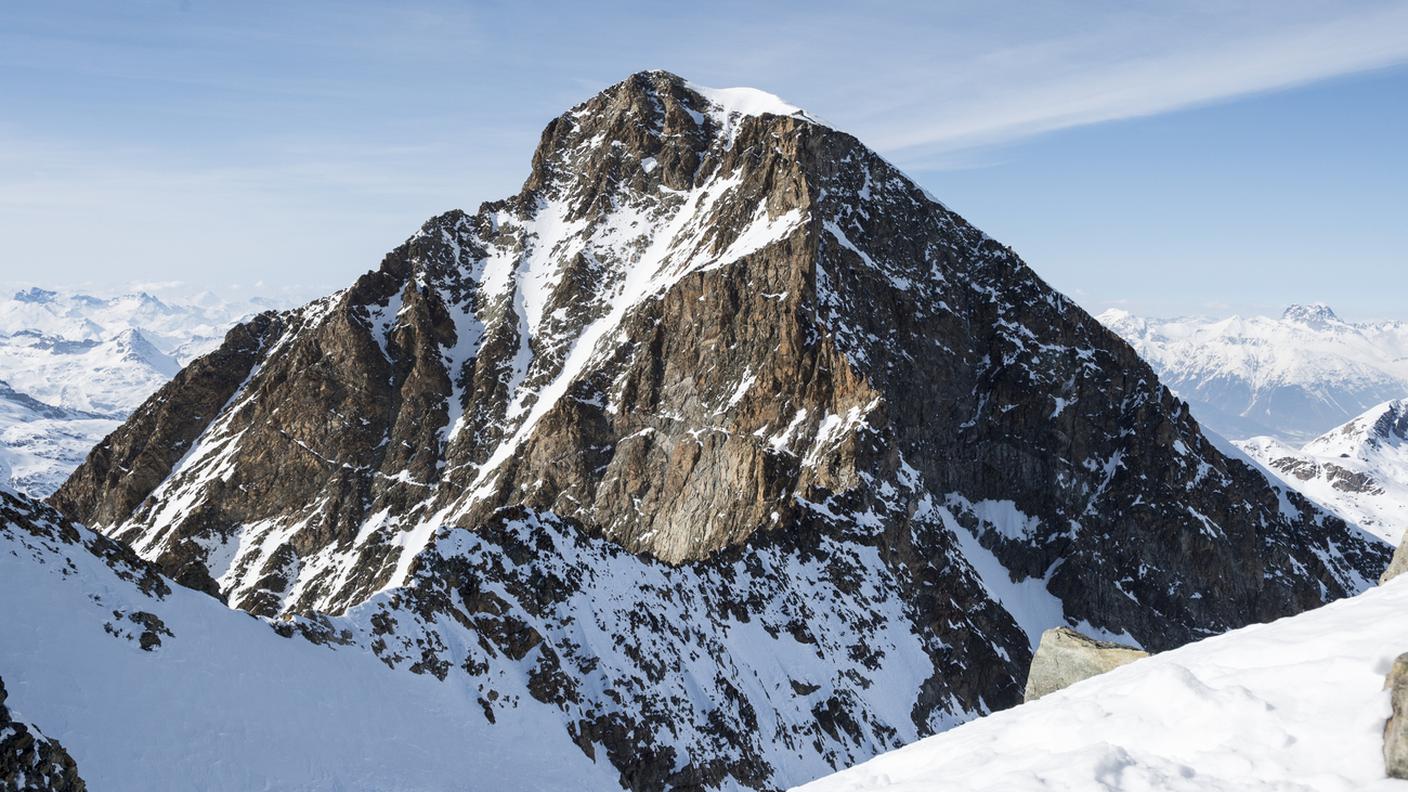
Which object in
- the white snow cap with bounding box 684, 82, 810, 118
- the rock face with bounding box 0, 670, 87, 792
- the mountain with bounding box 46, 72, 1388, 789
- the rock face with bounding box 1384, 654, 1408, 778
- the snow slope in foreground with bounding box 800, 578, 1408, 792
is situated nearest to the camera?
the rock face with bounding box 1384, 654, 1408, 778

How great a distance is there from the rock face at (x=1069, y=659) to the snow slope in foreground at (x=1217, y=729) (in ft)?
18.1

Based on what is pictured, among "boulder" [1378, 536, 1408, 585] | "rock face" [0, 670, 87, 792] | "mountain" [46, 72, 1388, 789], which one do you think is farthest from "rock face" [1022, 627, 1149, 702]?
"mountain" [46, 72, 1388, 789]

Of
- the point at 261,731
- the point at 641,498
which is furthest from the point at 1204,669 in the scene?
the point at 641,498

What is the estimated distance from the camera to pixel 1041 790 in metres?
9.48

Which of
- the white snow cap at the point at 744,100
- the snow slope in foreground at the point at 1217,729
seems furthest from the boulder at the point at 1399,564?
the white snow cap at the point at 744,100

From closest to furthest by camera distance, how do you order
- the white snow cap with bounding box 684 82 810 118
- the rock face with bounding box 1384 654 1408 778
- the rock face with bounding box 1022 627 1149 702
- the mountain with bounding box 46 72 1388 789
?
the rock face with bounding box 1384 654 1408 778 → the rock face with bounding box 1022 627 1149 702 → the mountain with bounding box 46 72 1388 789 → the white snow cap with bounding box 684 82 810 118

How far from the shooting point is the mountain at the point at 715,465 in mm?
53375

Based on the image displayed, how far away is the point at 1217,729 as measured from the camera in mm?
9820

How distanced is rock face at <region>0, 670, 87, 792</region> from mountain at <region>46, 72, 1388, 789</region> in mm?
23656

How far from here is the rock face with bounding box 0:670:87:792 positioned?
17.2 metres

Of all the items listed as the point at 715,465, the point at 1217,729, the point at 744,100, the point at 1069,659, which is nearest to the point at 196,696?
the point at 1069,659

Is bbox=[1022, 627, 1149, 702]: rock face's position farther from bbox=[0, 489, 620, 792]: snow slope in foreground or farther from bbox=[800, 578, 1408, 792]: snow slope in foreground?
bbox=[0, 489, 620, 792]: snow slope in foreground

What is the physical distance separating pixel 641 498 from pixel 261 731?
7644 cm

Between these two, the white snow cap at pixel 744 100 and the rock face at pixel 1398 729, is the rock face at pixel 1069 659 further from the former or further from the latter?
the white snow cap at pixel 744 100
